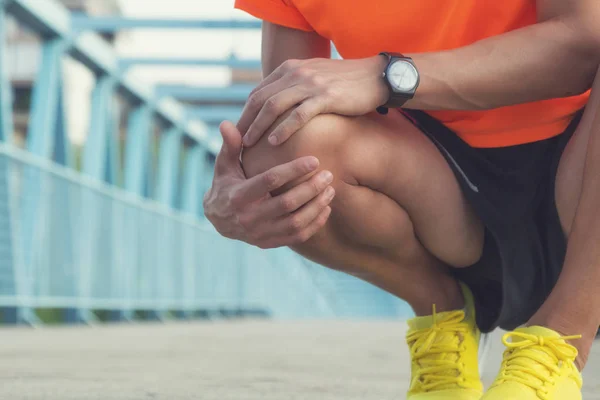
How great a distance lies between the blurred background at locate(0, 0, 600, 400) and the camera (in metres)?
2.58

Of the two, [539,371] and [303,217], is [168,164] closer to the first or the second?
[303,217]

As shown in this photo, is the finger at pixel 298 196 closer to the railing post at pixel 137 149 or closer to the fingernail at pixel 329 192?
the fingernail at pixel 329 192

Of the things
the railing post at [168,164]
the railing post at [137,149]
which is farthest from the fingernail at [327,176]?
the railing post at [168,164]

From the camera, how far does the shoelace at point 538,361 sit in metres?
1.45

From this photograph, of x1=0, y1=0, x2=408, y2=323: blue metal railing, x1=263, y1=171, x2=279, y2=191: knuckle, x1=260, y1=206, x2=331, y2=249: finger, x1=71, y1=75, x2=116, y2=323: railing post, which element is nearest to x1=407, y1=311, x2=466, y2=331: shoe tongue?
x1=260, y1=206, x2=331, y2=249: finger

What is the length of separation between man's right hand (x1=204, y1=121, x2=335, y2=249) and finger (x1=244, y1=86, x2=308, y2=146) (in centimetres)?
5

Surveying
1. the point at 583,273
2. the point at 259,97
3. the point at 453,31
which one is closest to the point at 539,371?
the point at 583,273

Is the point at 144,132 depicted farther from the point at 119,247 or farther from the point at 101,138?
the point at 119,247

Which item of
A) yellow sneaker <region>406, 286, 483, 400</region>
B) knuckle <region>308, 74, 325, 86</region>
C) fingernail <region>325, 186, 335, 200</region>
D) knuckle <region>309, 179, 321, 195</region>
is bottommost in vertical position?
yellow sneaker <region>406, 286, 483, 400</region>

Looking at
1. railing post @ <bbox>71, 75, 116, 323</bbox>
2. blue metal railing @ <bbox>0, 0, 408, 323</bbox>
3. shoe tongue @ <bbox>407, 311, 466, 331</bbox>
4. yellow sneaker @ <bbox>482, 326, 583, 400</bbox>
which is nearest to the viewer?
yellow sneaker @ <bbox>482, 326, 583, 400</bbox>

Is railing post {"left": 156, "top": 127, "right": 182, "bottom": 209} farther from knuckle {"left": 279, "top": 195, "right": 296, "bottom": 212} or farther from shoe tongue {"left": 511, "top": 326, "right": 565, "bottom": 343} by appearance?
shoe tongue {"left": 511, "top": 326, "right": 565, "bottom": 343}

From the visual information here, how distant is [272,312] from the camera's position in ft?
60.7

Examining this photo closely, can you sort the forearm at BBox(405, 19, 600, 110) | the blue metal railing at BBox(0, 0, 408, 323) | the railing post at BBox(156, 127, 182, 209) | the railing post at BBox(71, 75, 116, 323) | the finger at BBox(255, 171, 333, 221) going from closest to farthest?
1. the finger at BBox(255, 171, 333, 221)
2. the forearm at BBox(405, 19, 600, 110)
3. the blue metal railing at BBox(0, 0, 408, 323)
4. the railing post at BBox(71, 75, 116, 323)
5. the railing post at BBox(156, 127, 182, 209)

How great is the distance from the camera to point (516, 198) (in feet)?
6.03
